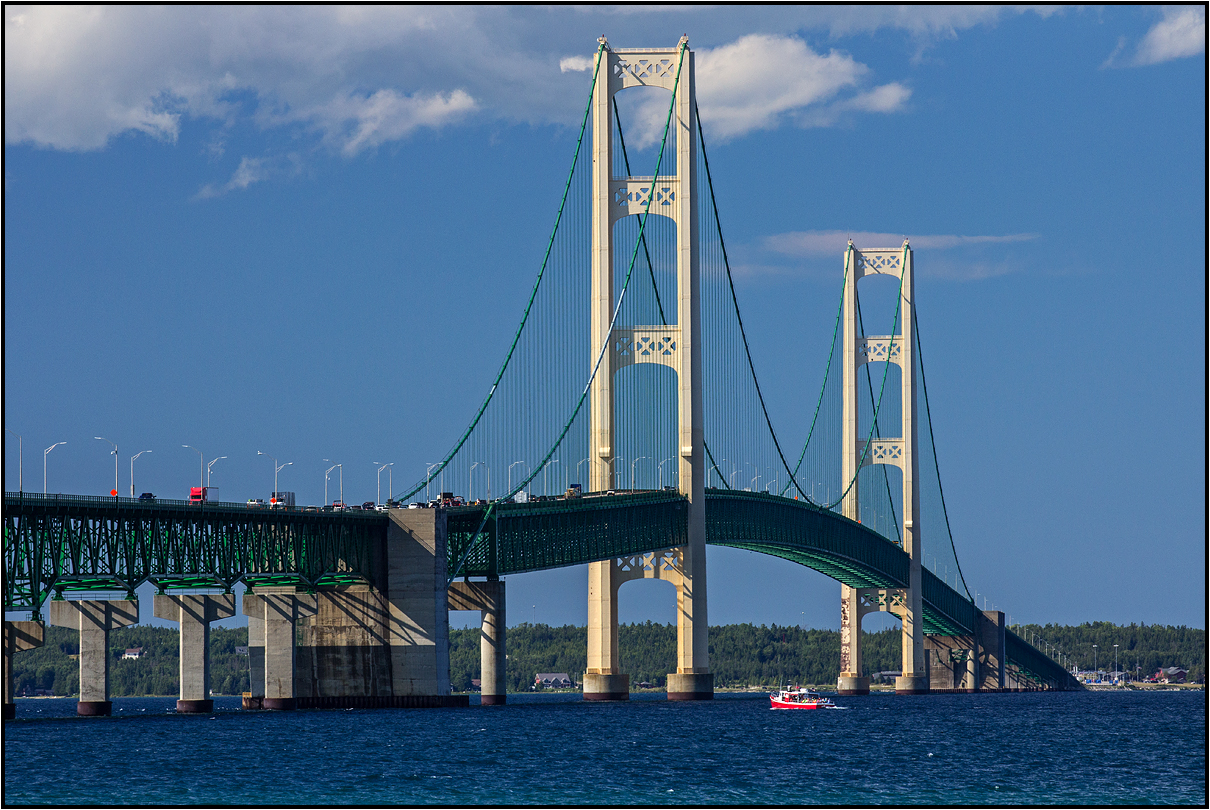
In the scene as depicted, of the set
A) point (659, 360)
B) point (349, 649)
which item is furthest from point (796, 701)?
point (349, 649)

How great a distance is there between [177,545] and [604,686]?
2752 cm

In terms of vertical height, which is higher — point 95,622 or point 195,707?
point 95,622

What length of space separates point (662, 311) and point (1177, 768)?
144 feet

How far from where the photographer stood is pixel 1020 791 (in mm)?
46781

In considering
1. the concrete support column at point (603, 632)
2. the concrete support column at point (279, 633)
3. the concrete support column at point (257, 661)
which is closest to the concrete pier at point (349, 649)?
the concrete support column at point (279, 633)

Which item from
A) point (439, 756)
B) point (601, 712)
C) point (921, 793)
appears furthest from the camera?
point (601, 712)

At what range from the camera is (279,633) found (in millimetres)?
74000

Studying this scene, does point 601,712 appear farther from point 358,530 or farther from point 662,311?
point 662,311

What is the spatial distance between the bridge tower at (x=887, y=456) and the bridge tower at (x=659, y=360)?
130 feet

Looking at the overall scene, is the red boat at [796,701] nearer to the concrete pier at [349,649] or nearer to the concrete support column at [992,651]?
the concrete pier at [349,649]

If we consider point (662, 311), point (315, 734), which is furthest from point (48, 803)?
point (662, 311)

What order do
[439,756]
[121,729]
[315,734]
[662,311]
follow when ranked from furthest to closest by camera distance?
[662,311]
[121,729]
[315,734]
[439,756]

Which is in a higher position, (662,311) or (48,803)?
(662,311)

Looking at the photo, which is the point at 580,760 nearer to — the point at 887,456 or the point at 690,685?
the point at 690,685
